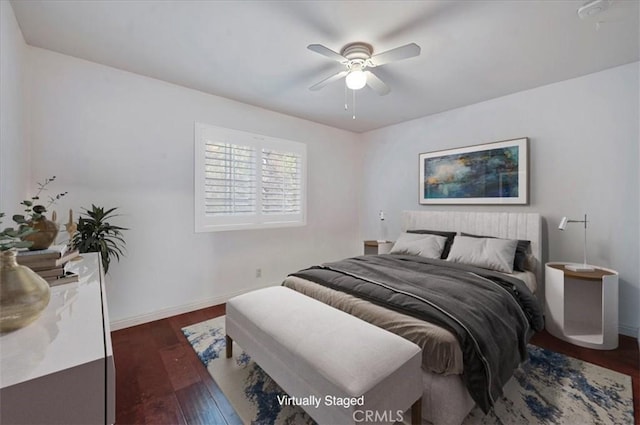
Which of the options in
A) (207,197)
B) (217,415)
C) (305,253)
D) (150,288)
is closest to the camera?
(217,415)

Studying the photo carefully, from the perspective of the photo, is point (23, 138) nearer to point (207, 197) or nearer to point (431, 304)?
point (207, 197)

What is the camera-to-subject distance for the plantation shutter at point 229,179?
3.36 m

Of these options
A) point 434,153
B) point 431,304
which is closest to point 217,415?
point 431,304

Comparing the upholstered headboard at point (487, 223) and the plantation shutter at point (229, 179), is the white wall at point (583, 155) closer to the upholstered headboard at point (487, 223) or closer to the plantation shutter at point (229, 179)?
the upholstered headboard at point (487, 223)

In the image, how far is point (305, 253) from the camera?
4.41 metres

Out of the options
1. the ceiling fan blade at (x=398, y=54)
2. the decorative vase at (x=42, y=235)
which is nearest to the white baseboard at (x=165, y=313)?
the decorative vase at (x=42, y=235)

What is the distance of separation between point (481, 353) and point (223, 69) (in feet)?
10.3

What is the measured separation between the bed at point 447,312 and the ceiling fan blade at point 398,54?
1.71 meters

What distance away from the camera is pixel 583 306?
9.35 feet

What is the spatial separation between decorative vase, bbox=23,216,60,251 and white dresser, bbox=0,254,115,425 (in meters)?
0.72

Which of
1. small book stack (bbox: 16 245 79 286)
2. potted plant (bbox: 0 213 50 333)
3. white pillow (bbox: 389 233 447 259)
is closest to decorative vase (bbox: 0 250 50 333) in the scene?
potted plant (bbox: 0 213 50 333)

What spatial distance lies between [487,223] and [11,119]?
458 centimetres

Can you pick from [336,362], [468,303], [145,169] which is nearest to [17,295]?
[336,362]

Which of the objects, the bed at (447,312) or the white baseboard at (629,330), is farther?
the white baseboard at (629,330)
